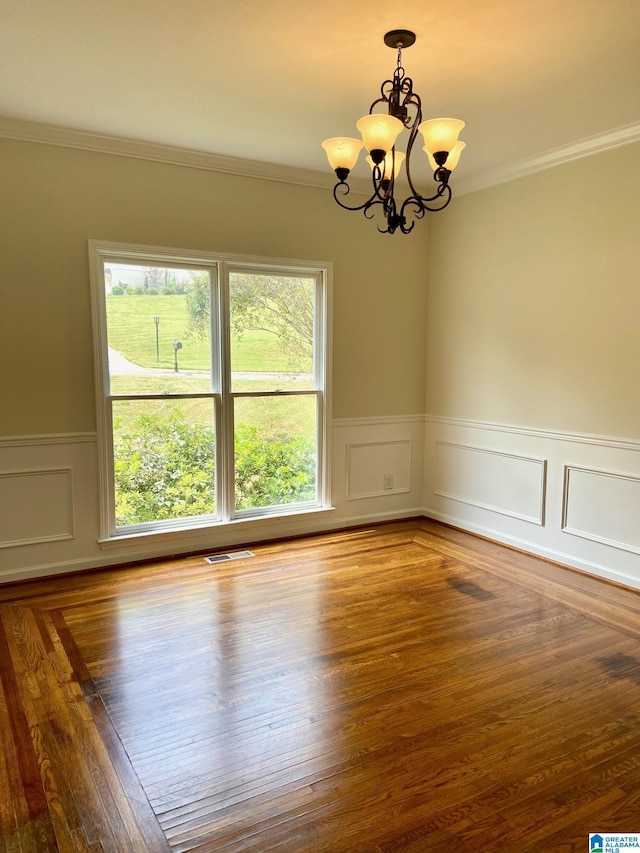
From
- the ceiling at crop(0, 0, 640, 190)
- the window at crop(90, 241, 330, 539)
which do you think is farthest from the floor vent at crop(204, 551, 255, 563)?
the ceiling at crop(0, 0, 640, 190)

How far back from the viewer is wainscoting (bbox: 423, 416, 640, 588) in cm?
370

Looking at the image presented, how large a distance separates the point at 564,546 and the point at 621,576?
0.44 m

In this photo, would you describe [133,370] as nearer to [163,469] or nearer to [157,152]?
[163,469]

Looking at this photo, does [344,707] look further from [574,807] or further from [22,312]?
[22,312]

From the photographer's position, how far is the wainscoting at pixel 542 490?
3695 millimetres

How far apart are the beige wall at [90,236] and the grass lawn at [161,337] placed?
218mm

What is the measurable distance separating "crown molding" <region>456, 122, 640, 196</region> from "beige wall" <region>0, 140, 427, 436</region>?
88 cm

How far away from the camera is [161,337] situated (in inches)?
160

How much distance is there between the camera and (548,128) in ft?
11.5

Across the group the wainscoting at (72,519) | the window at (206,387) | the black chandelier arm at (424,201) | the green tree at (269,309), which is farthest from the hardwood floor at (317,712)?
the black chandelier arm at (424,201)

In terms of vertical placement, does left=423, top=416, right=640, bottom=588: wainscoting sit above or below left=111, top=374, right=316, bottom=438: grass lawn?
below

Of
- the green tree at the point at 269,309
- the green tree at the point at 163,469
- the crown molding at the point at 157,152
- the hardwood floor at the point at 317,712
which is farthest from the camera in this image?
the green tree at the point at 269,309

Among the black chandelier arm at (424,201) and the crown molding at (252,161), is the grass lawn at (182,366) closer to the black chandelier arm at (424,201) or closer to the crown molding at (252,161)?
the crown molding at (252,161)

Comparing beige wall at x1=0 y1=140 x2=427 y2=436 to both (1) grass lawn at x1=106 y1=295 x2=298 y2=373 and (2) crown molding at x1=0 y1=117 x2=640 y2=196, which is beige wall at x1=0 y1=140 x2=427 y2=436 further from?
(1) grass lawn at x1=106 y1=295 x2=298 y2=373
